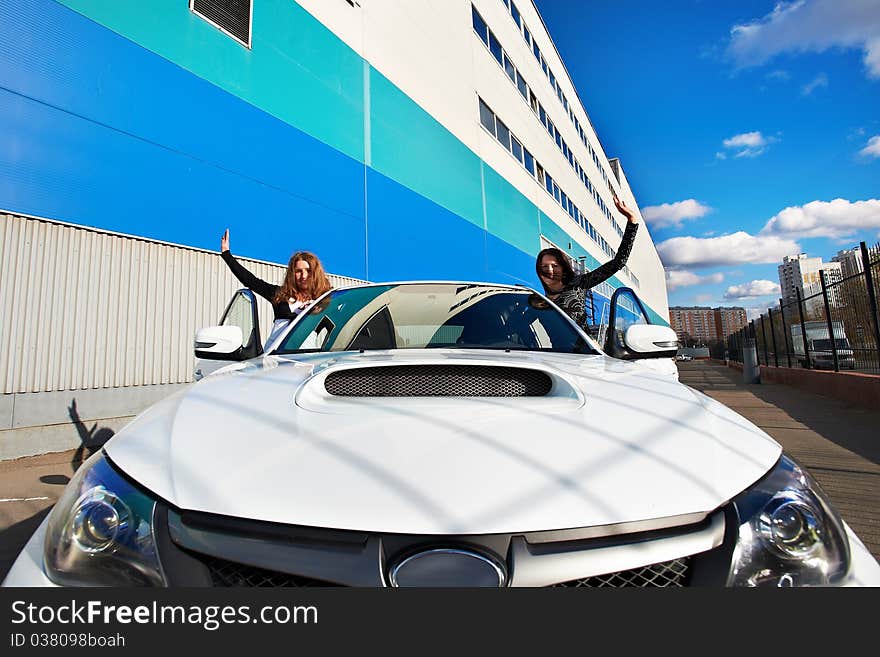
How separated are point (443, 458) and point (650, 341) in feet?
4.48

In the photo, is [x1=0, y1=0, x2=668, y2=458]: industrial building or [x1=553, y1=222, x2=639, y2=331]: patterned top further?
[x1=0, y1=0, x2=668, y2=458]: industrial building

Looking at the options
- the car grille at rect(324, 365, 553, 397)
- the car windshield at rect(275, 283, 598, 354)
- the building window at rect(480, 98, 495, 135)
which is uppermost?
the building window at rect(480, 98, 495, 135)

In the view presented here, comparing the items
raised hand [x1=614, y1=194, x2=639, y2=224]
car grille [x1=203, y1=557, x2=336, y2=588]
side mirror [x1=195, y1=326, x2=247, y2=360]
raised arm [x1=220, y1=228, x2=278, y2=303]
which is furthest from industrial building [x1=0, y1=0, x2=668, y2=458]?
car grille [x1=203, y1=557, x2=336, y2=588]

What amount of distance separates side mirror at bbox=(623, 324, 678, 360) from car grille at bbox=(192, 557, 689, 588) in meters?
1.23

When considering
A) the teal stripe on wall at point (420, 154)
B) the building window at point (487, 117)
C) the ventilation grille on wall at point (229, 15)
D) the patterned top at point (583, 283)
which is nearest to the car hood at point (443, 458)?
the patterned top at point (583, 283)

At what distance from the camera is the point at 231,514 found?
0.87 m

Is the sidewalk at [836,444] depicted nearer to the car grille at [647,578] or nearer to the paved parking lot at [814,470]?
the paved parking lot at [814,470]

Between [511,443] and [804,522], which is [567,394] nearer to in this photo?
[511,443]

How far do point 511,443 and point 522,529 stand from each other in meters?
0.20

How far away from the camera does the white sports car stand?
0.83m

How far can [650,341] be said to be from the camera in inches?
77.7

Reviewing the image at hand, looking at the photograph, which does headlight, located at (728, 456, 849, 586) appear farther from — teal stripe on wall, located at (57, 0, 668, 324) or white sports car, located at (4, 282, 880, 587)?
teal stripe on wall, located at (57, 0, 668, 324)

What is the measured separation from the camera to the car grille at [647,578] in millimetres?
848

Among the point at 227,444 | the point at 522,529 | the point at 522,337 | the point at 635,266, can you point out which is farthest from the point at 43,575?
the point at 635,266
